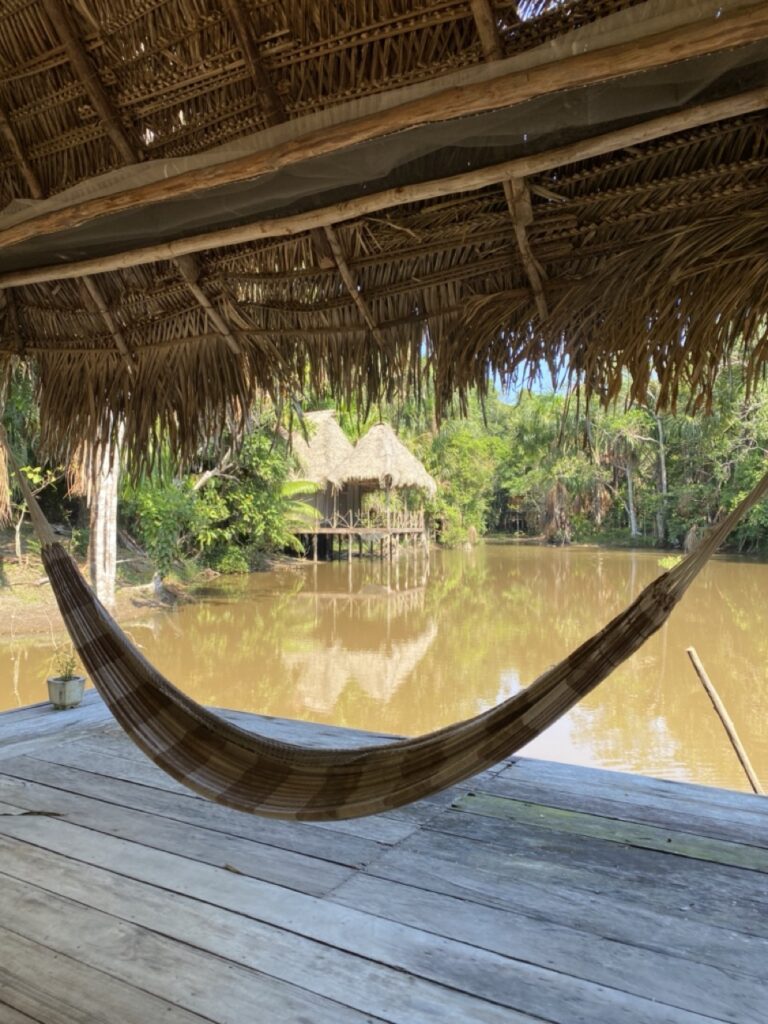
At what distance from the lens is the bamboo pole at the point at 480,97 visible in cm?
83

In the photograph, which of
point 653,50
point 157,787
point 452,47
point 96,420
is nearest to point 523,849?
point 157,787

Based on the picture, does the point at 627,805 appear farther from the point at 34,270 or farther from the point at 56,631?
the point at 56,631

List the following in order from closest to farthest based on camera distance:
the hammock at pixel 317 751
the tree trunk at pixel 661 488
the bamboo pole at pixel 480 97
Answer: the bamboo pole at pixel 480 97
the hammock at pixel 317 751
the tree trunk at pixel 661 488

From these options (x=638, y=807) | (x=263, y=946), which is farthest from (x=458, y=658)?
(x=263, y=946)

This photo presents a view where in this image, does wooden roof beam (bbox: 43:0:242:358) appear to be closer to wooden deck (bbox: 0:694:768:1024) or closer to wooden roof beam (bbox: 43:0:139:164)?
wooden roof beam (bbox: 43:0:139:164)

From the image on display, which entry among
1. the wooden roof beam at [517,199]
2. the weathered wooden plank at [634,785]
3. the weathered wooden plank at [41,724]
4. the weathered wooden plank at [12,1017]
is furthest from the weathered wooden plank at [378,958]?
the wooden roof beam at [517,199]

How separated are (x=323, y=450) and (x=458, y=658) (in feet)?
22.2

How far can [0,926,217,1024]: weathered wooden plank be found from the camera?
87cm

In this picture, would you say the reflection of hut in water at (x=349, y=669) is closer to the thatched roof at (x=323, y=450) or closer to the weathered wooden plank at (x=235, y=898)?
the weathered wooden plank at (x=235, y=898)

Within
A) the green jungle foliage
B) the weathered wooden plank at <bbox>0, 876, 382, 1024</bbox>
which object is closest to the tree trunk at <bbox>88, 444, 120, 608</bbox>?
the green jungle foliage

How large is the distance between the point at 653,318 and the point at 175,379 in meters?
1.18

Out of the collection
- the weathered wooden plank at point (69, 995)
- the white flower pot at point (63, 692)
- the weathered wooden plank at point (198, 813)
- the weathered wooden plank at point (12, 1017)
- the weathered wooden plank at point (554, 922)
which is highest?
the white flower pot at point (63, 692)

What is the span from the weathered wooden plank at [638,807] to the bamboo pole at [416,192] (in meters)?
1.27

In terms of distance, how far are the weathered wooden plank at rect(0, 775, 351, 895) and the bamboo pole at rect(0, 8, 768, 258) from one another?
3.89 feet
